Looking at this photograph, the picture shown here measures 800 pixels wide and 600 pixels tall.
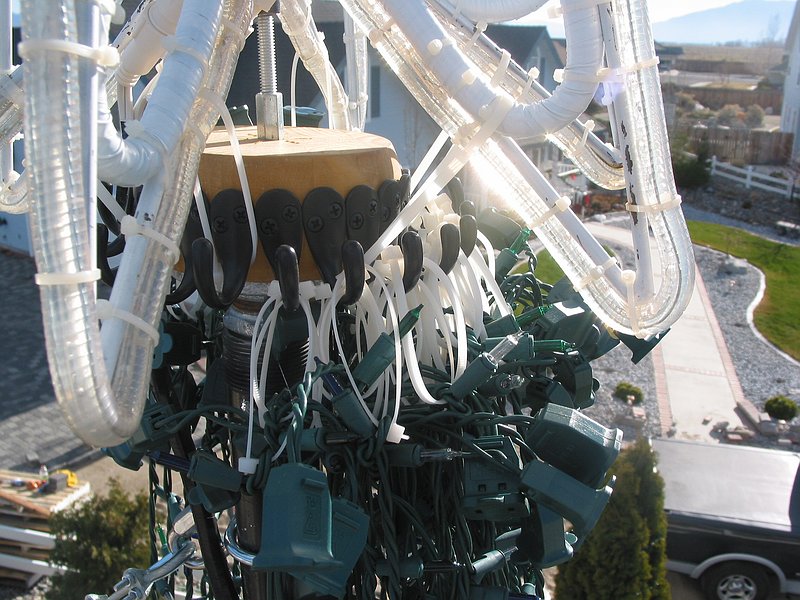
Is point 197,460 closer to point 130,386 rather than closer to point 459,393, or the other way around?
point 130,386

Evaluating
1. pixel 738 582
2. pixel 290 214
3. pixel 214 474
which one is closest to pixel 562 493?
pixel 214 474

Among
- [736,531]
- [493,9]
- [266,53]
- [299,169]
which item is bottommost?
[736,531]

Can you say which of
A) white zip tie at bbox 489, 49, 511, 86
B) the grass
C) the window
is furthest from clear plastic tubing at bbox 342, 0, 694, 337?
the window

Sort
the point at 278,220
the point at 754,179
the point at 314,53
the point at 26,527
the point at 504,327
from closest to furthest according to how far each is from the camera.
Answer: the point at 278,220 < the point at 504,327 < the point at 314,53 < the point at 26,527 < the point at 754,179

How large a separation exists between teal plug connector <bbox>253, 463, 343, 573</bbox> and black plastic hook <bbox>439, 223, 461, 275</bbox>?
2.22 ft

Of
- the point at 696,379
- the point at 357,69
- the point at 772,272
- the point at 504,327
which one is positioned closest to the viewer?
the point at 504,327

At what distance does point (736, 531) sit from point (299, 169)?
6.10 metres

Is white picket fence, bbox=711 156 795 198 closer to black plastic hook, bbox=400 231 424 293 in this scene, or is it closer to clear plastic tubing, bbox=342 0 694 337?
clear plastic tubing, bbox=342 0 694 337

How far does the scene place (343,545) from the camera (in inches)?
58.5

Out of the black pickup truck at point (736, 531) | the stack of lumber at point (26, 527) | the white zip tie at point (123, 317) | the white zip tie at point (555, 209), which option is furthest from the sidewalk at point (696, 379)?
the white zip tie at point (123, 317)

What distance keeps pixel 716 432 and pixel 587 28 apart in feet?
29.2

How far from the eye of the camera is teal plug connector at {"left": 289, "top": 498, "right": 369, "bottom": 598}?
4.72 ft

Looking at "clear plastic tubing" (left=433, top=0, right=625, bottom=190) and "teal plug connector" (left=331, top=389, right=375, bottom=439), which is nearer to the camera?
"teal plug connector" (left=331, top=389, right=375, bottom=439)

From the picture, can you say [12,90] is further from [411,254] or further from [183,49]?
[411,254]
